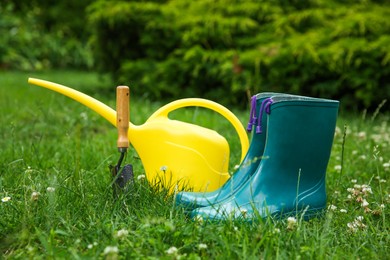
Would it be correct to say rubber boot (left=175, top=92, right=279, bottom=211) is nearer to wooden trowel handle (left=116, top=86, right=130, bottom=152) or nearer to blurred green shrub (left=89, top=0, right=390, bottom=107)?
wooden trowel handle (left=116, top=86, right=130, bottom=152)

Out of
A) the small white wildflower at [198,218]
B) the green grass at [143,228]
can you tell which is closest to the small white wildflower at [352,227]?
the green grass at [143,228]

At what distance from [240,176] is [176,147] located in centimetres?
29

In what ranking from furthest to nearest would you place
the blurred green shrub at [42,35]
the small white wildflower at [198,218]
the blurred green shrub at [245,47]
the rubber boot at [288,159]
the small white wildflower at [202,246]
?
the blurred green shrub at [42,35] < the blurred green shrub at [245,47] < the rubber boot at [288,159] < the small white wildflower at [198,218] < the small white wildflower at [202,246]

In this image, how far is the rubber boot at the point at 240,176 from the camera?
2064 millimetres

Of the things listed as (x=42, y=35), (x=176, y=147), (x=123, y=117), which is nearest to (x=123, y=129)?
(x=123, y=117)

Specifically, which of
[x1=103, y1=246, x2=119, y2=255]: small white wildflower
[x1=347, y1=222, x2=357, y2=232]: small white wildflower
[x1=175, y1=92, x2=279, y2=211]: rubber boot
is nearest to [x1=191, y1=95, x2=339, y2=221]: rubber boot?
[x1=175, y1=92, x2=279, y2=211]: rubber boot

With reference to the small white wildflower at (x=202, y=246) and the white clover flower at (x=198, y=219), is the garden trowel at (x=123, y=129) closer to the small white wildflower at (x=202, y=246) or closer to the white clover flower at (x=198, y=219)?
the white clover flower at (x=198, y=219)

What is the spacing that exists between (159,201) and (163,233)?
1.04 ft

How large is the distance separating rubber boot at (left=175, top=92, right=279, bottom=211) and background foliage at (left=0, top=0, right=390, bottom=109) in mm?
2993

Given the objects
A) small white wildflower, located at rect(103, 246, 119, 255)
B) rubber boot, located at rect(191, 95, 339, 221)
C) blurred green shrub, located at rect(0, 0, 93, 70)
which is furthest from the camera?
blurred green shrub, located at rect(0, 0, 93, 70)

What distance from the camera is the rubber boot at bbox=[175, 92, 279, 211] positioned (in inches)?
81.3

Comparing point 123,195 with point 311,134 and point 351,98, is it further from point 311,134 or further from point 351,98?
point 351,98

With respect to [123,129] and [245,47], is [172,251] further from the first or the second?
[245,47]

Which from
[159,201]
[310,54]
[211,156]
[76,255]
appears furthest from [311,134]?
[310,54]
